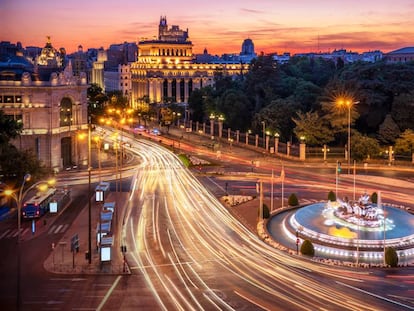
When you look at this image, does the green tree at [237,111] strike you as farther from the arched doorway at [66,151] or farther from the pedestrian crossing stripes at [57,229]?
the pedestrian crossing stripes at [57,229]

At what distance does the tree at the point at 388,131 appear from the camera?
7175 centimetres

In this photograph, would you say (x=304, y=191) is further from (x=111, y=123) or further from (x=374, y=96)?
(x=111, y=123)

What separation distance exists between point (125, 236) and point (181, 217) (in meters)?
6.46

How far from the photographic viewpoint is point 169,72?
172m

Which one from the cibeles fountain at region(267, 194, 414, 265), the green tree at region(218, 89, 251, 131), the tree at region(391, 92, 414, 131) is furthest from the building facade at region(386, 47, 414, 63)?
the cibeles fountain at region(267, 194, 414, 265)

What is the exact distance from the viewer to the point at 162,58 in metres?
187

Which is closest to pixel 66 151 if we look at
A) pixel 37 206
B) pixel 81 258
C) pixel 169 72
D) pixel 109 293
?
pixel 37 206

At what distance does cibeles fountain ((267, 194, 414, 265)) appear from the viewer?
34.2 m

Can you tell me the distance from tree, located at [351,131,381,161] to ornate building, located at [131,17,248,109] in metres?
96.0

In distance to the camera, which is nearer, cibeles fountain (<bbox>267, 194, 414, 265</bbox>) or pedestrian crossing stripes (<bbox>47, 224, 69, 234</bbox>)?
cibeles fountain (<bbox>267, 194, 414, 265</bbox>)

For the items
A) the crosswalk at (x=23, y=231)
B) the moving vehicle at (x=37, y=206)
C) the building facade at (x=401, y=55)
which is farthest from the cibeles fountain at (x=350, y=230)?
the building facade at (x=401, y=55)

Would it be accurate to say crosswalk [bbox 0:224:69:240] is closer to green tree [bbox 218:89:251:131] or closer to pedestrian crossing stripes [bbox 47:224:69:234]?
pedestrian crossing stripes [bbox 47:224:69:234]

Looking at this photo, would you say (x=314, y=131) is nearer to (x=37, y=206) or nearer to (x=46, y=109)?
(x=46, y=109)

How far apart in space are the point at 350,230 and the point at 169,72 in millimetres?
140256
